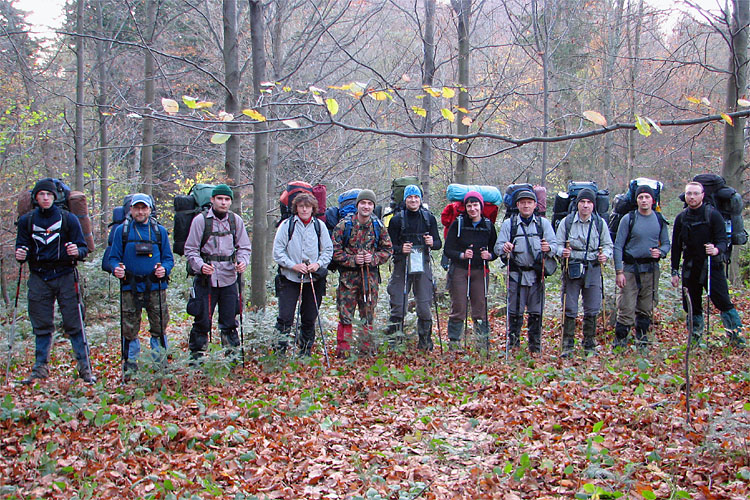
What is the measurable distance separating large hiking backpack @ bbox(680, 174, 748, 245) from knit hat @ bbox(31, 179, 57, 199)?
8612 mm

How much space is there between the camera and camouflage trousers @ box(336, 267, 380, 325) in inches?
325

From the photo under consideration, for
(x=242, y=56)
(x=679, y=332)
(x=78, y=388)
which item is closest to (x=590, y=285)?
(x=679, y=332)

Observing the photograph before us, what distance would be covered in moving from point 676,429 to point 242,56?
44.3 feet

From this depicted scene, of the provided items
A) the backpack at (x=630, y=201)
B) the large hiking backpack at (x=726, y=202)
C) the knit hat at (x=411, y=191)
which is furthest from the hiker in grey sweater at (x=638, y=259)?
the knit hat at (x=411, y=191)

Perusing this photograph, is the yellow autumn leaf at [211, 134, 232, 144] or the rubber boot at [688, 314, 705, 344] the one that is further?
the rubber boot at [688, 314, 705, 344]

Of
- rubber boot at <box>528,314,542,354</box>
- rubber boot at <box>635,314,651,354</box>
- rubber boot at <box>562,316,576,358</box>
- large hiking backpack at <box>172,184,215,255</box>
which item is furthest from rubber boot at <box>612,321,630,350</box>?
large hiking backpack at <box>172,184,215,255</box>

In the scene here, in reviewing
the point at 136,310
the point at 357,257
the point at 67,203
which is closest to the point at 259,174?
the point at 357,257

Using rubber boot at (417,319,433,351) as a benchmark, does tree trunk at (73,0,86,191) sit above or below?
above

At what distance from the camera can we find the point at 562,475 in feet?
14.2

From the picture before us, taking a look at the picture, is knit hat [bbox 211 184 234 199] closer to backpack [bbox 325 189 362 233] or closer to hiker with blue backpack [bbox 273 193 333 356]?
hiker with blue backpack [bbox 273 193 333 356]

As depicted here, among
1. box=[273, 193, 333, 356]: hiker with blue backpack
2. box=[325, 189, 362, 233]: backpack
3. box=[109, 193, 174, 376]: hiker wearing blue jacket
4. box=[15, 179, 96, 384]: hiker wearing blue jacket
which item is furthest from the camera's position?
box=[325, 189, 362, 233]: backpack

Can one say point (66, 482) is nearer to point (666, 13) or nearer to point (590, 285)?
point (590, 285)

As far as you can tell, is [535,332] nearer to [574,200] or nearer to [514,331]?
[514,331]

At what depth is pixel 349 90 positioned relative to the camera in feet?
11.9
